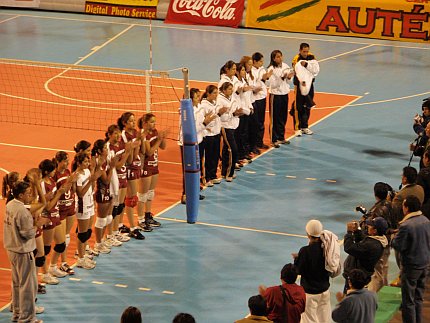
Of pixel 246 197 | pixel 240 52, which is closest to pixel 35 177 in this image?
pixel 246 197

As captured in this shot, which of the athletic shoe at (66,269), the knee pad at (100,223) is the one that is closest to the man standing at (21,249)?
the athletic shoe at (66,269)

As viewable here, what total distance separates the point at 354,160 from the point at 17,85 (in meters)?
10.4

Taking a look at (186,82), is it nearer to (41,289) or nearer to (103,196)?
(103,196)

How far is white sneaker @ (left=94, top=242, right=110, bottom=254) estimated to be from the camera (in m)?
16.9

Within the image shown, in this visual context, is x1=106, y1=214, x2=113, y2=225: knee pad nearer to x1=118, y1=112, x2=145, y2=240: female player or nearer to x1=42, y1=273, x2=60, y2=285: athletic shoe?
x1=118, y1=112, x2=145, y2=240: female player

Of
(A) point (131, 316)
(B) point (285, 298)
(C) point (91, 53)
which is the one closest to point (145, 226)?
(B) point (285, 298)

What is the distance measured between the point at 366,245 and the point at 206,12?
2206cm

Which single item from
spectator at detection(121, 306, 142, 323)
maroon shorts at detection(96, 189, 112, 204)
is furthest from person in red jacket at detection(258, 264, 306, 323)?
Result: maroon shorts at detection(96, 189, 112, 204)

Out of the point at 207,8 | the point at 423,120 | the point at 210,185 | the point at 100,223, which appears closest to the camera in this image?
the point at 100,223

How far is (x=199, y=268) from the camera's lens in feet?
53.7

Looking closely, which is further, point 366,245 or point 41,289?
point 41,289

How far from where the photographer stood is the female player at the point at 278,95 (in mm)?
22016

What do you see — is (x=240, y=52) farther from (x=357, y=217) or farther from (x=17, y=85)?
(x=357, y=217)

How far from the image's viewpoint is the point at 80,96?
26625 millimetres
